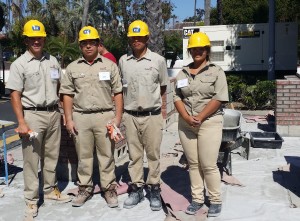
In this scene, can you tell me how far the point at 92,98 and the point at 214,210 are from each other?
182 centimetres

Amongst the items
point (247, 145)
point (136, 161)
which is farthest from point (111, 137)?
point (247, 145)

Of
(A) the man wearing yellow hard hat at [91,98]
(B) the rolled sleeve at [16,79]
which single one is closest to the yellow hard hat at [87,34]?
(A) the man wearing yellow hard hat at [91,98]

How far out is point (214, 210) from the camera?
463 cm

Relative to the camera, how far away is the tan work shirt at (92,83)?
15.8 ft

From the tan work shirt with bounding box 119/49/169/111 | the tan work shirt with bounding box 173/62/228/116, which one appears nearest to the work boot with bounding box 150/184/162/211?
the tan work shirt with bounding box 119/49/169/111

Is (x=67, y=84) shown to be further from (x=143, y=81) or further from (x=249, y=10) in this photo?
(x=249, y=10)

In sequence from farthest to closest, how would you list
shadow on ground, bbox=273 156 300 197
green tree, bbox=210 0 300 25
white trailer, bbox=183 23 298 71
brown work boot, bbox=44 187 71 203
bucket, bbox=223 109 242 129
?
green tree, bbox=210 0 300 25 → white trailer, bbox=183 23 298 71 → bucket, bbox=223 109 242 129 → shadow on ground, bbox=273 156 300 197 → brown work boot, bbox=44 187 71 203

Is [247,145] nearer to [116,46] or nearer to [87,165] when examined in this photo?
[87,165]

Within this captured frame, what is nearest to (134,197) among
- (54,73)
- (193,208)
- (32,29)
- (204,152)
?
(193,208)

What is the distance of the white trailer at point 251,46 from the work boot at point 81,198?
9.99 meters

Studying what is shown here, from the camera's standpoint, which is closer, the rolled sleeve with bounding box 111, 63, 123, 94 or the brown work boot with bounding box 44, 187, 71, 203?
the rolled sleeve with bounding box 111, 63, 123, 94

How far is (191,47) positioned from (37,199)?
2.47 meters

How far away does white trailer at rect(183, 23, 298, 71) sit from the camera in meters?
14.7

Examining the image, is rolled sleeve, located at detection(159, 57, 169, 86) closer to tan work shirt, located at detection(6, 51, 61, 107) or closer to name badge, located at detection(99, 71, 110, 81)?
name badge, located at detection(99, 71, 110, 81)
